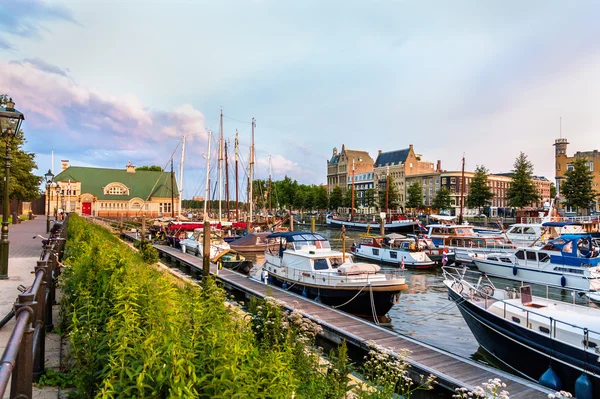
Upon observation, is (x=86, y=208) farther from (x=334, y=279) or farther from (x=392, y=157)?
(x=334, y=279)

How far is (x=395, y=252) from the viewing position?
122 feet

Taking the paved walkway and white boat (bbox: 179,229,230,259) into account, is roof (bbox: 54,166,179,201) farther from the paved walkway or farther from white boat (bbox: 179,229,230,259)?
the paved walkway

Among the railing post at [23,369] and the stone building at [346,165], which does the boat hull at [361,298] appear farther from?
the stone building at [346,165]

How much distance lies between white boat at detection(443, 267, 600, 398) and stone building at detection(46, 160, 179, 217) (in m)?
85.4

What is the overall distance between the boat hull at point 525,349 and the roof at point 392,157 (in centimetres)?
10766

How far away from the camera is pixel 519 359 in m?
12.4

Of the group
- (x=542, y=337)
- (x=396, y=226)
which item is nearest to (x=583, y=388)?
(x=542, y=337)

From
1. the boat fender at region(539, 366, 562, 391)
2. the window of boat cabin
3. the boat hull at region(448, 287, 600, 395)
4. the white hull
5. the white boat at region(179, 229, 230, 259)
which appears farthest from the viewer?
the white boat at region(179, 229, 230, 259)

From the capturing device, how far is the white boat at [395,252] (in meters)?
34.9

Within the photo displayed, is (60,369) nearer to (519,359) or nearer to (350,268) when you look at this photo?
(519,359)

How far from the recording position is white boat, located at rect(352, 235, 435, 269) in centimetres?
3488

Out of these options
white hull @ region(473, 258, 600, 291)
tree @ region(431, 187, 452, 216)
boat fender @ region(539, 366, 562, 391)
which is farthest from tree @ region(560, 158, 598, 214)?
boat fender @ region(539, 366, 562, 391)

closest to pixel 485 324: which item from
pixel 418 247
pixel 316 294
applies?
pixel 316 294

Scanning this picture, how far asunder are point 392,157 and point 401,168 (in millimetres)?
7980
